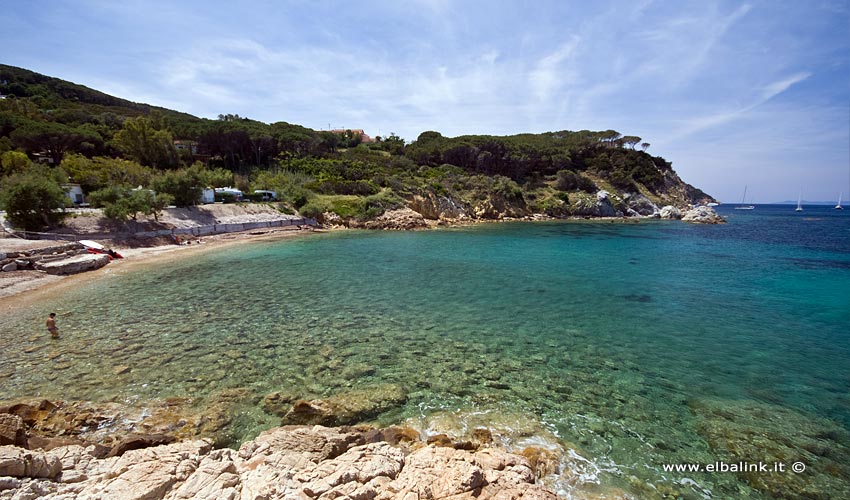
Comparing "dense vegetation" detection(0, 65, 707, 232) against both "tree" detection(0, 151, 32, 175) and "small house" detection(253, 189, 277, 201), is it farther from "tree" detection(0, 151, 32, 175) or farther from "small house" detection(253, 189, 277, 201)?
"small house" detection(253, 189, 277, 201)

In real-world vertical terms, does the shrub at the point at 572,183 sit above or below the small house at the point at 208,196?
above

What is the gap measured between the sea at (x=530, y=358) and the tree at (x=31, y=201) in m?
9.51

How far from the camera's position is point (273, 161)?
66.8 metres

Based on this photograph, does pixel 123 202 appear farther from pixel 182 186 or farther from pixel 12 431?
pixel 12 431

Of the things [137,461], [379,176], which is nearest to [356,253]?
[137,461]

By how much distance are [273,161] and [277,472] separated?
69135 millimetres

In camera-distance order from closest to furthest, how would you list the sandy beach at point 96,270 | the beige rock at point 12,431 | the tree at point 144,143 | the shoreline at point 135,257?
1. the beige rock at point 12,431
2. the sandy beach at point 96,270
3. the shoreline at point 135,257
4. the tree at point 144,143

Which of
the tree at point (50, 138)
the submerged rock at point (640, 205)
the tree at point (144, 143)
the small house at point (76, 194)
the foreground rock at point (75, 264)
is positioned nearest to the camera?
the foreground rock at point (75, 264)

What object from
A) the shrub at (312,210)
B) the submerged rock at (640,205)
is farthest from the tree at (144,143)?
the submerged rock at (640,205)

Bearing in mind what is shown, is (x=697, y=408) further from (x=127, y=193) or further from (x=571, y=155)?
(x=571, y=155)

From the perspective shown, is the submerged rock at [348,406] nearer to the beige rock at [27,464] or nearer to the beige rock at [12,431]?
the beige rock at [27,464]

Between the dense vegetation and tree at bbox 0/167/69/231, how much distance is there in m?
0.15

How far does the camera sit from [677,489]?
6422mm

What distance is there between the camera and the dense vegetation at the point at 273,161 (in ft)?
130
